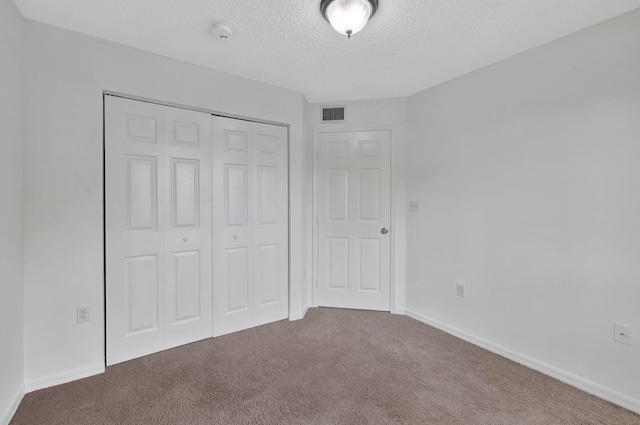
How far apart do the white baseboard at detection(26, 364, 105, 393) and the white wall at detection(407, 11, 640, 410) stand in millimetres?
2872

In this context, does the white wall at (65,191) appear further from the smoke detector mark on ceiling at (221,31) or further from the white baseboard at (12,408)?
the smoke detector mark on ceiling at (221,31)

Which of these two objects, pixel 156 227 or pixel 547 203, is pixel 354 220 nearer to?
pixel 547 203

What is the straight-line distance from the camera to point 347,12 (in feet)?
5.08

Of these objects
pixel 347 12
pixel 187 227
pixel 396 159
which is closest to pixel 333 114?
pixel 396 159

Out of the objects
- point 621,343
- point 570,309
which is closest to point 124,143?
point 570,309

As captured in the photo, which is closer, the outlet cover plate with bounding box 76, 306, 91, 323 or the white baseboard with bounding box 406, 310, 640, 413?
the white baseboard with bounding box 406, 310, 640, 413

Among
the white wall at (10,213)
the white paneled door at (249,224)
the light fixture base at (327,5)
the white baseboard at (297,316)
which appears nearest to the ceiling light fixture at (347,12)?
the light fixture base at (327,5)

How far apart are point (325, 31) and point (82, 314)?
256 cm

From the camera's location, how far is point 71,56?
1.93 m

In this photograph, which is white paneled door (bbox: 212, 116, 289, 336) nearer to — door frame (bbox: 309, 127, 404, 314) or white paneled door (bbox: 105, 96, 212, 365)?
white paneled door (bbox: 105, 96, 212, 365)

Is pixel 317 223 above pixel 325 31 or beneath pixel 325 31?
beneath

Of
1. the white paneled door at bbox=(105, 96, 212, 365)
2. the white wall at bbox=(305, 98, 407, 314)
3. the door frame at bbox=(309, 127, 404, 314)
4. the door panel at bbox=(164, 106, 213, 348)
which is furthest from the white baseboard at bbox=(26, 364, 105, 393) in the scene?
the white wall at bbox=(305, 98, 407, 314)

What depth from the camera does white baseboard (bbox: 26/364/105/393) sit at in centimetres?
182

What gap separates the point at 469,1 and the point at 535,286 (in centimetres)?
199
